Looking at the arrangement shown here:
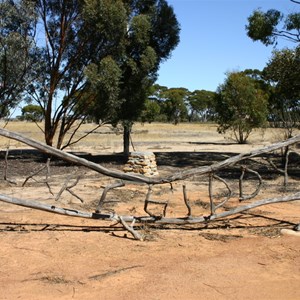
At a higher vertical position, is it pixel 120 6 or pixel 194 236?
pixel 120 6

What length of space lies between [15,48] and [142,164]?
8.07 m

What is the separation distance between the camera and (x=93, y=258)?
5.48m

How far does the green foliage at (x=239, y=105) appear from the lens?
1104 inches

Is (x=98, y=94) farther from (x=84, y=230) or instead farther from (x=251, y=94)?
(x=251, y=94)

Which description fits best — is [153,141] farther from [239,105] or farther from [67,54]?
[67,54]

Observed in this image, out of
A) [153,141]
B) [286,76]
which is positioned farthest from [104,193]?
[153,141]

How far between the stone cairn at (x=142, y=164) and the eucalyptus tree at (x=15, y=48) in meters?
7.17

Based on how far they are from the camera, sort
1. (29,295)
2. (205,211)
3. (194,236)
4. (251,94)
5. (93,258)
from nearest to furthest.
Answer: (29,295) < (93,258) < (194,236) < (205,211) < (251,94)

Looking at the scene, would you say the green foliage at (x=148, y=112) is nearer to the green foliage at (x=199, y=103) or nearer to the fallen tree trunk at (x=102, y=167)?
the fallen tree trunk at (x=102, y=167)

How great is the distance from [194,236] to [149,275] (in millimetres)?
1719

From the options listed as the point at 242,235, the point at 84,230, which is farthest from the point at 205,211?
the point at 84,230

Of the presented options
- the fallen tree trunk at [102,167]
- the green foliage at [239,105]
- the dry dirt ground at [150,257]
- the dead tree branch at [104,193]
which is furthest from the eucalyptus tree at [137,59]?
the fallen tree trunk at [102,167]

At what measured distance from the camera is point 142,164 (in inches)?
555

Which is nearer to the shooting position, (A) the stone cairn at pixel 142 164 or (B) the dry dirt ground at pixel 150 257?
(B) the dry dirt ground at pixel 150 257
